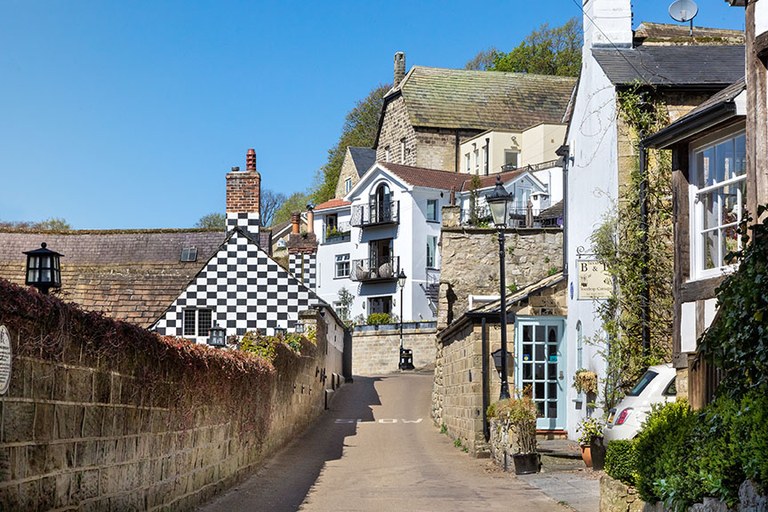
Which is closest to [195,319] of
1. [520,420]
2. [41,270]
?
[520,420]

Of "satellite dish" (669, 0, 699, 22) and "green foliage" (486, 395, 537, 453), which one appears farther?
"satellite dish" (669, 0, 699, 22)

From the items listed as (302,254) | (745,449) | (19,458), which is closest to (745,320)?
(745,449)

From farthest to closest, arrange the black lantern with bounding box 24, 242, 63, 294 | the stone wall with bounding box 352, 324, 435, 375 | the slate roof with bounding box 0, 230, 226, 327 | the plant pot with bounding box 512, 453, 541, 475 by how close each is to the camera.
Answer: the stone wall with bounding box 352, 324, 435, 375 < the slate roof with bounding box 0, 230, 226, 327 < the plant pot with bounding box 512, 453, 541, 475 < the black lantern with bounding box 24, 242, 63, 294

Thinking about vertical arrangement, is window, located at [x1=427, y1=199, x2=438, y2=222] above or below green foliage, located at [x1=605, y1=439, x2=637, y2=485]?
above

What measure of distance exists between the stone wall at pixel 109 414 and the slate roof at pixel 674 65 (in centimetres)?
863

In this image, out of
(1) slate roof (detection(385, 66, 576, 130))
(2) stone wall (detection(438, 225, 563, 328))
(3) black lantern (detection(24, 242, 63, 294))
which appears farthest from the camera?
(1) slate roof (detection(385, 66, 576, 130))

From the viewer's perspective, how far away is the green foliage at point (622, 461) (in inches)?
418

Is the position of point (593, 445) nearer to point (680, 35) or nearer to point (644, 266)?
point (644, 266)

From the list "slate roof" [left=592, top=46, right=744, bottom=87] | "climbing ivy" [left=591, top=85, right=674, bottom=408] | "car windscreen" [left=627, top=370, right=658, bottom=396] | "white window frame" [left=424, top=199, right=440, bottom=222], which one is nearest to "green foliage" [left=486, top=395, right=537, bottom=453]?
"climbing ivy" [left=591, top=85, right=674, bottom=408]

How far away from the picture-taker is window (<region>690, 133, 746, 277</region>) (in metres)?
13.1

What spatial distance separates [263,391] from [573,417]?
744 cm

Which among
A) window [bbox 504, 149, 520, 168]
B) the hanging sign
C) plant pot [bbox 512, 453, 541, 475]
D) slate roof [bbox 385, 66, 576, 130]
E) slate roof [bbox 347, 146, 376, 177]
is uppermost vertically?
slate roof [bbox 385, 66, 576, 130]

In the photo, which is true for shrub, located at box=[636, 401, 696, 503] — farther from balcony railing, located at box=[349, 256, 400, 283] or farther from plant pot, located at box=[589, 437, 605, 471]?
balcony railing, located at box=[349, 256, 400, 283]

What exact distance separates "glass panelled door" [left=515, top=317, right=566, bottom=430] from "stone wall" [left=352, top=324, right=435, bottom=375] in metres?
28.2
